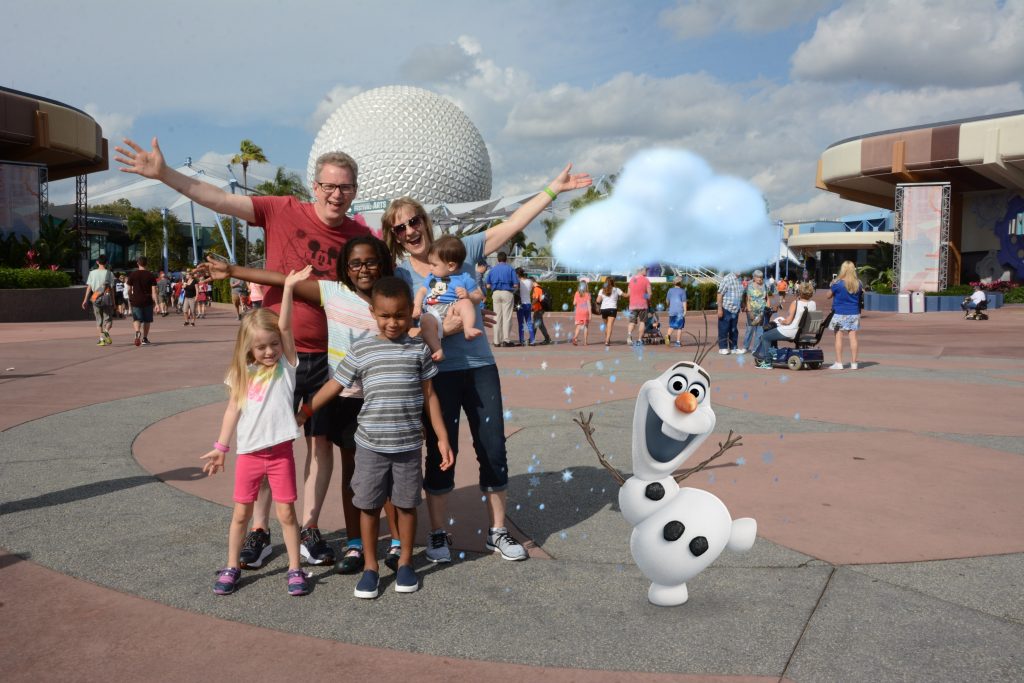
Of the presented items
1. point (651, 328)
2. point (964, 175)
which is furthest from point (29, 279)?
point (964, 175)

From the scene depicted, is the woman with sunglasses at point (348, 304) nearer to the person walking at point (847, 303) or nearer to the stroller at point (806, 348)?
the stroller at point (806, 348)

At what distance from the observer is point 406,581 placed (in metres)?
3.48

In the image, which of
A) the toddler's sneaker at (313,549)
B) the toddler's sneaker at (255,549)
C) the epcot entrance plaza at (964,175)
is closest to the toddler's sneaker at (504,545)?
the toddler's sneaker at (313,549)

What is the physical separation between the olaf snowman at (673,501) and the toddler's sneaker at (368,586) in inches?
44.6

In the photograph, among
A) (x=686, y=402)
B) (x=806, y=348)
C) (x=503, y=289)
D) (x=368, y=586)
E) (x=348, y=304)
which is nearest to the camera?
(x=686, y=402)

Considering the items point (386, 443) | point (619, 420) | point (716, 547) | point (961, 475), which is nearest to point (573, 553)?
point (716, 547)

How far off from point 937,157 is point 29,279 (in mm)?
34778

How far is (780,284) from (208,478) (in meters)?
17.0

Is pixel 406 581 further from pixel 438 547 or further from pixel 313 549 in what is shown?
pixel 313 549

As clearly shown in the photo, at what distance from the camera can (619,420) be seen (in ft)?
24.9

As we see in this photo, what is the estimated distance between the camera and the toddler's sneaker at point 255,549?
375cm

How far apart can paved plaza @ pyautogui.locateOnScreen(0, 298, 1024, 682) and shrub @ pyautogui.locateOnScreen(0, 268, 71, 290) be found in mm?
18844

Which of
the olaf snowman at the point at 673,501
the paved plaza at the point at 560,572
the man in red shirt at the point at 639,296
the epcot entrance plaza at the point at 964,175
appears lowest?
the paved plaza at the point at 560,572

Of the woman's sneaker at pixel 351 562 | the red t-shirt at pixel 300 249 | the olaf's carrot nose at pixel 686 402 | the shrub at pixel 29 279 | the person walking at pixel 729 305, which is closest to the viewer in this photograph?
the olaf's carrot nose at pixel 686 402
